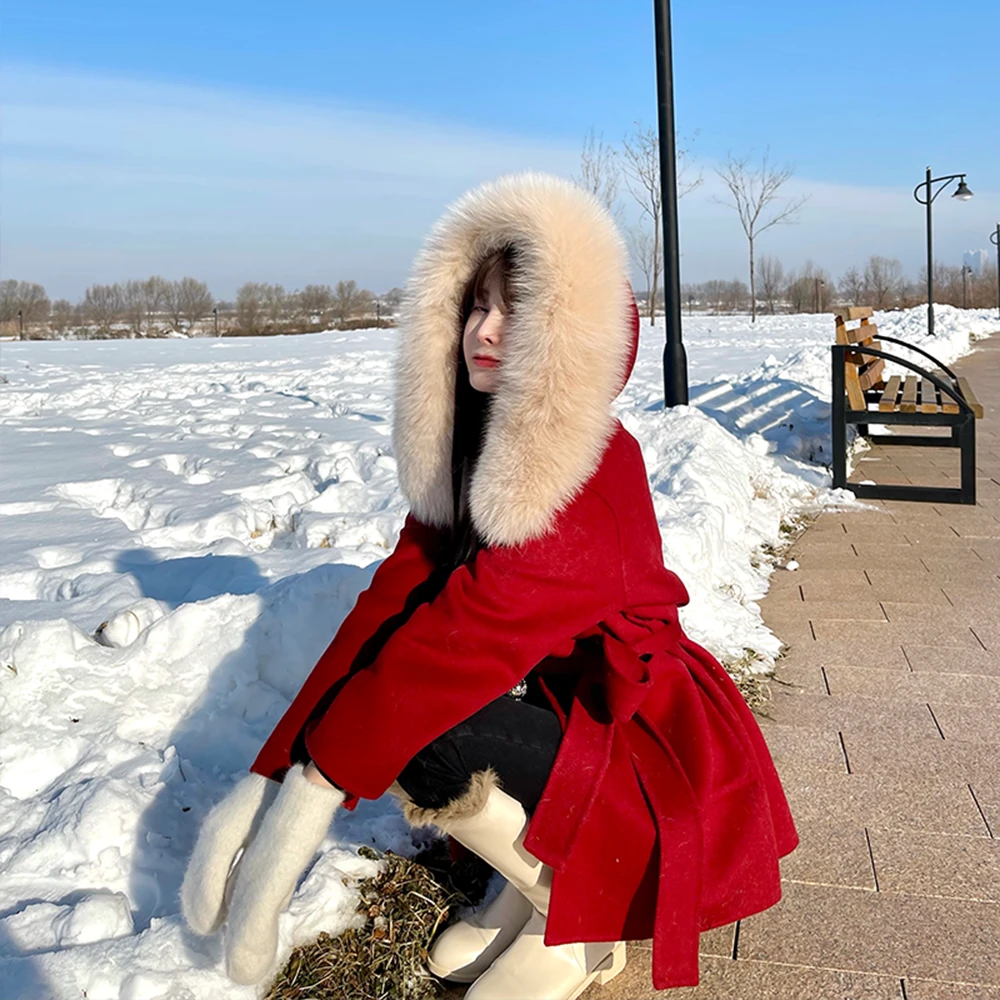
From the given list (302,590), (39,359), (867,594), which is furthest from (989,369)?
(39,359)

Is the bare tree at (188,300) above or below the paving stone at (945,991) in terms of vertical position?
above

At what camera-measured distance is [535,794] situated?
1.88m

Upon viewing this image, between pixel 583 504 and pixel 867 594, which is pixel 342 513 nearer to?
pixel 867 594

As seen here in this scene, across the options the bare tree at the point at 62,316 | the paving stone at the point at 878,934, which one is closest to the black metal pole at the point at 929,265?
the paving stone at the point at 878,934

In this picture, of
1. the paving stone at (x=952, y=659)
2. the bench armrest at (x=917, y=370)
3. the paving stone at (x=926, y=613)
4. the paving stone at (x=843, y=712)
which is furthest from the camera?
the bench armrest at (x=917, y=370)

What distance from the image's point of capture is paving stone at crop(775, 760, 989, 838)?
2680mm

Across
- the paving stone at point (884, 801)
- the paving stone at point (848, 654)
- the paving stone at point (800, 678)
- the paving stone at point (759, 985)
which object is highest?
the paving stone at point (848, 654)

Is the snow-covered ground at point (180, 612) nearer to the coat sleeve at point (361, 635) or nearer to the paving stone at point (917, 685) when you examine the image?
the paving stone at point (917, 685)

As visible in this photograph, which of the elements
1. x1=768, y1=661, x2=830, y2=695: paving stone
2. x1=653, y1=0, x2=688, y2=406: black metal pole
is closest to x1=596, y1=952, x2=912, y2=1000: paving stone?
x1=768, y1=661, x2=830, y2=695: paving stone

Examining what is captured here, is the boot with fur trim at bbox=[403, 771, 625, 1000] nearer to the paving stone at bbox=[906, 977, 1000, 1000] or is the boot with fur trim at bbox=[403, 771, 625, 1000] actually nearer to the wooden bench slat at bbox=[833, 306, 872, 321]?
the paving stone at bbox=[906, 977, 1000, 1000]

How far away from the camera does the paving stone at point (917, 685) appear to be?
11.3 ft

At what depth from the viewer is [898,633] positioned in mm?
4082

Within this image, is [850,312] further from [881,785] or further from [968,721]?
[881,785]

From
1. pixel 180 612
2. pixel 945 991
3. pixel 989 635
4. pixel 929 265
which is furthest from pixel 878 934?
pixel 929 265
